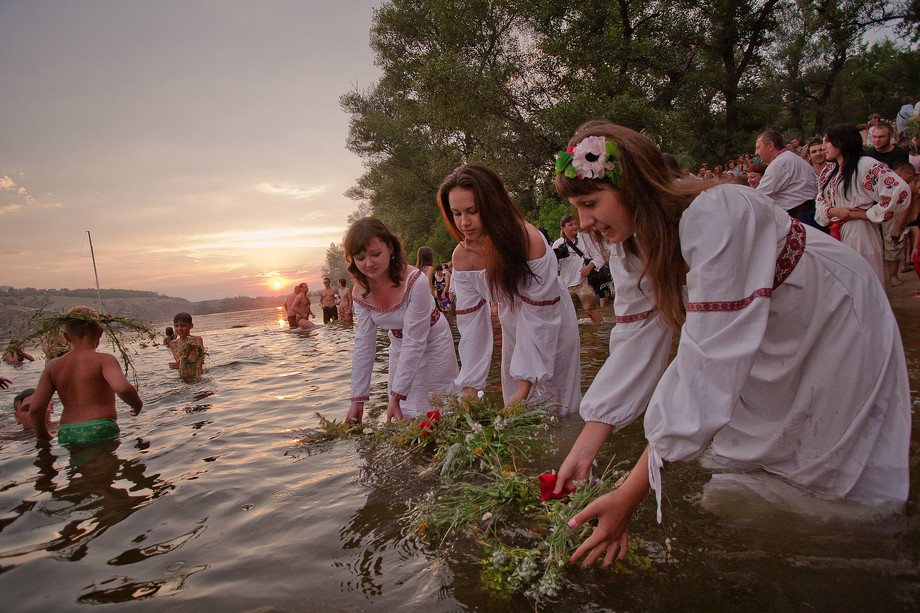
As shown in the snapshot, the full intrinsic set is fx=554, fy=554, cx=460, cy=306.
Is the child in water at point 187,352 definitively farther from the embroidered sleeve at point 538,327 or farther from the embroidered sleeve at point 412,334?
the embroidered sleeve at point 538,327

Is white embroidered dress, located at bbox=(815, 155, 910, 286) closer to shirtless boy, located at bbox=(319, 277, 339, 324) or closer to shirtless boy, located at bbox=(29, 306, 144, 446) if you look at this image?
shirtless boy, located at bbox=(29, 306, 144, 446)

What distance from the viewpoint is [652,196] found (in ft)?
6.75

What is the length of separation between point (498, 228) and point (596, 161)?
69.1 inches

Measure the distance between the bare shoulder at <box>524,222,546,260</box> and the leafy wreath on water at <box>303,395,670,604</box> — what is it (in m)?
1.02

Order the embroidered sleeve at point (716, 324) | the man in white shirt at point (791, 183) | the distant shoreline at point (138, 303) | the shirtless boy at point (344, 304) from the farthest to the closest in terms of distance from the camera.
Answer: the distant shoreline at point (138, 303) < the shirtless boy at point (344, 304) < the man in white shirt at point (791, 183) < the embroidered sleeve at point (716, 324)

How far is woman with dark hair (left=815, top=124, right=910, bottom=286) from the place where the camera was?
5863mm

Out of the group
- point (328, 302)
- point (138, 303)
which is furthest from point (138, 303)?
point (328, 302)

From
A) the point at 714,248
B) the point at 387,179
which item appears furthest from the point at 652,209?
the point at 387,179

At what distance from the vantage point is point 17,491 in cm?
479

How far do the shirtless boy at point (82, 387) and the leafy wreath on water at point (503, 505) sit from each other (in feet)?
12.6

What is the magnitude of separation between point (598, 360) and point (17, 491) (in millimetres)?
6193

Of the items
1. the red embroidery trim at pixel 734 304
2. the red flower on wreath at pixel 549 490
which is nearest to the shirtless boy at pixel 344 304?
the red flower on wreath at pixel 549 490

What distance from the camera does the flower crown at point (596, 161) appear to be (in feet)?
6.62

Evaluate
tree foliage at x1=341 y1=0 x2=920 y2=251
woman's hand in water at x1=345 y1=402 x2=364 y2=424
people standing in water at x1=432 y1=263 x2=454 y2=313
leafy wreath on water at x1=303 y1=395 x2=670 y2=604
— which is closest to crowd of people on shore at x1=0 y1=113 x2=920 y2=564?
leafy wreath on water at x1=303 y1=395 x2=670 y2=604
